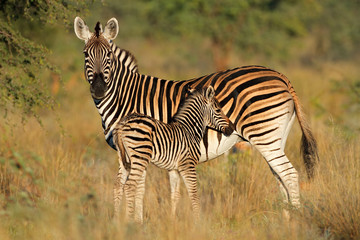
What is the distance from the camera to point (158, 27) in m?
22.5

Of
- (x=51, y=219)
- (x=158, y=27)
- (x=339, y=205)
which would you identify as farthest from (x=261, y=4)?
(x=51, y=219)

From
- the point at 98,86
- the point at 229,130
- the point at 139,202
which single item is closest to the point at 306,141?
the point at 229,130

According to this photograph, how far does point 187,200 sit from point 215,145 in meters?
1.05

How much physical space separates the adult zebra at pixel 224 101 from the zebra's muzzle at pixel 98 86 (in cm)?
3

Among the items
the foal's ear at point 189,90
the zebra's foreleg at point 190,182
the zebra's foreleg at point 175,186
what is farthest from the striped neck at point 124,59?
the zebra's foreleg at point 190,182

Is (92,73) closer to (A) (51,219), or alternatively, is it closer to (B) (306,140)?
(A) (51,219)

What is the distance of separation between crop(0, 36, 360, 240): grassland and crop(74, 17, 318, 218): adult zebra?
1.61 ft

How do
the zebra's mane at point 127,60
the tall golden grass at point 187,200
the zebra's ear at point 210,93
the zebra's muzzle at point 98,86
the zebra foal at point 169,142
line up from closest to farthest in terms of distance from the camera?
the tall golden grass at point 187,200, the zebra foal at point 169,142, the zebra's muzzle at point 98,86, the zebra's ear at point 210,93, the zebra's mane at point 127,60

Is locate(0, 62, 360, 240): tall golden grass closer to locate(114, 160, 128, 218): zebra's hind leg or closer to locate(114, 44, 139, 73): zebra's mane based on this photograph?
locate(114, 160, 128, 218): zebra's hind leg

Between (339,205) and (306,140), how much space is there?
1.58 metres

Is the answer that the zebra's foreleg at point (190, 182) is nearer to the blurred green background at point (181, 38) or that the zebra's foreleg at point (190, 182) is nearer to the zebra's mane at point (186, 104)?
the zebra's mane at point (186, 104)

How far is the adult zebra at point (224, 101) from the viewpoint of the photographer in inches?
262

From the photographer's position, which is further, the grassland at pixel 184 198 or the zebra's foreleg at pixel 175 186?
the zebra's foreleg at pixel 175 186

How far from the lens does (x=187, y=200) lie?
6176 mm
